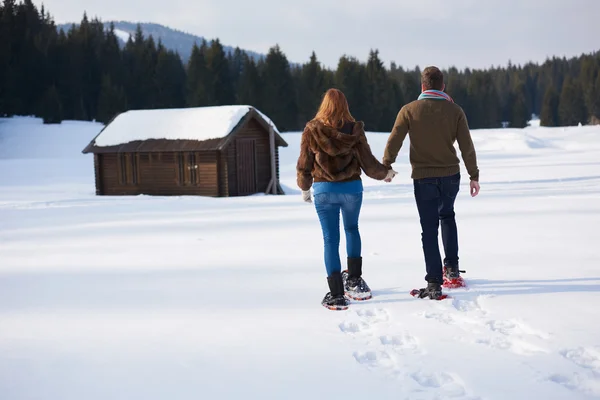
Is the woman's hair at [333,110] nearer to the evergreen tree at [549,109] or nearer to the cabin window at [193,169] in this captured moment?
the cabin window at [193,169]

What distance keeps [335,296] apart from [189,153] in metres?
17.6

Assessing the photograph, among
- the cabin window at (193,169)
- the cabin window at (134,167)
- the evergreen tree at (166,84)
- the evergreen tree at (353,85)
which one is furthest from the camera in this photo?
the evergreen tree at (353,85)

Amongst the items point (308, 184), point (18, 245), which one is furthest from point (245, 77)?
point (308, 184)

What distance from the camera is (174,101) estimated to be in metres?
→ 65.0

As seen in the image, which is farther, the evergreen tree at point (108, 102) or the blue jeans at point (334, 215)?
the evergreen tree at point (108, 102)

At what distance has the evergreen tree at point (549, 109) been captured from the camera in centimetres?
9288

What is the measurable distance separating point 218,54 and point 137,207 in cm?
5093

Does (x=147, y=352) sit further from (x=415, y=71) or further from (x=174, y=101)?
(x=415, y=71)

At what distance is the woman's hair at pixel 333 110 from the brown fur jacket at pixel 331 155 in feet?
0.20

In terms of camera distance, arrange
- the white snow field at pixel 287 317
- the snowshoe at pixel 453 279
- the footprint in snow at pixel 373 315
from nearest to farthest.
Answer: the white snow field at pixel 287 317 < the footprint in snow at pixel 373 315 < the snowshoe at pixel 453 279

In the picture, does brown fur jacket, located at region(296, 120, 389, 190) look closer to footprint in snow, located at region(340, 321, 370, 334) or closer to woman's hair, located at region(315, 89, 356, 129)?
woman's hair, located at region(315, 89, 356, 129)

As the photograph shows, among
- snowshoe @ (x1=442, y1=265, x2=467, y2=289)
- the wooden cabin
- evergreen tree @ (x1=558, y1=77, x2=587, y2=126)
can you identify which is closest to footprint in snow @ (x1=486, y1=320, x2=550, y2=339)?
snowshoe @ (x1=442, y1=265, x2=467, y2=289)

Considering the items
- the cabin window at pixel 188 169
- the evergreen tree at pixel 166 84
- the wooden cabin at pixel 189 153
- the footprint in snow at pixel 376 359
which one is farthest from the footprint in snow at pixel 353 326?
the evergreen tree at pixel 166 84

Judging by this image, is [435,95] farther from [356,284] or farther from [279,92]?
[279,92]
